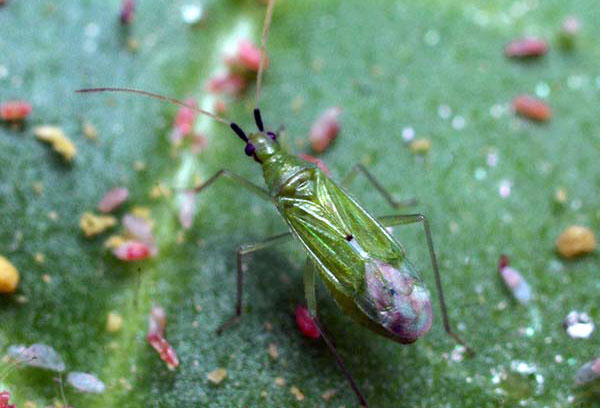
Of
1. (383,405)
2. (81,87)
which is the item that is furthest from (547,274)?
(81,87)

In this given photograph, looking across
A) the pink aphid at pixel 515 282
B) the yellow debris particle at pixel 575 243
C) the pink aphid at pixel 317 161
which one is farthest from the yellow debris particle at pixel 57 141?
the yellow debris particle at pixel 575 243

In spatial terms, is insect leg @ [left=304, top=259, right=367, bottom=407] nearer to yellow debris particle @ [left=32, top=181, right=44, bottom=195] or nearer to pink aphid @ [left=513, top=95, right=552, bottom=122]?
yellow debris particle @ [left=32, top=181, right=44, bottom=195]

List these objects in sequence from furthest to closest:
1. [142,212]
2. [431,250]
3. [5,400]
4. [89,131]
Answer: [89,131] → [142,212] → [431,250] → [5,400]

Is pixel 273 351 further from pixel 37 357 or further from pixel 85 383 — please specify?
pixel 37 357

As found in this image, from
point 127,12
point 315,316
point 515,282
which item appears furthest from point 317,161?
point 127,12

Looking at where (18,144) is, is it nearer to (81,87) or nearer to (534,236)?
(81,87)
